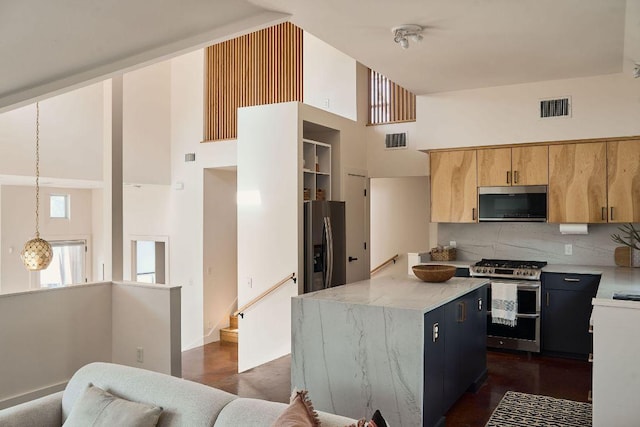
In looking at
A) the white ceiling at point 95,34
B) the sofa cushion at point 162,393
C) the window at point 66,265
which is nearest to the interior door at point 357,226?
the white ceiling at point 95,34

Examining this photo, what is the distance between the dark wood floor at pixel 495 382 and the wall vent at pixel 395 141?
287 centimetres

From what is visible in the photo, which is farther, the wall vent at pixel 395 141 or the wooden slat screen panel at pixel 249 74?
the wooden slat screen panel at pixel 249 74

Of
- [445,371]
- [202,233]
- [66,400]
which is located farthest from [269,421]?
[202,233]

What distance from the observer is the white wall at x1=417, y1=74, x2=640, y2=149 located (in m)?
5.09

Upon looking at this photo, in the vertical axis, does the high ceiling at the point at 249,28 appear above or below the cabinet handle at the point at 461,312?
above

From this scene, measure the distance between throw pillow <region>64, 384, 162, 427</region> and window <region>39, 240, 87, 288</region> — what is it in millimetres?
8390

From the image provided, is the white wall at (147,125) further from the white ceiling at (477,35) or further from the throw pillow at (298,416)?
the throw pillow at (298,416)

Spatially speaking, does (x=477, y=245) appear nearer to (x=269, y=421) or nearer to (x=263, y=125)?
(x=263, y=125)

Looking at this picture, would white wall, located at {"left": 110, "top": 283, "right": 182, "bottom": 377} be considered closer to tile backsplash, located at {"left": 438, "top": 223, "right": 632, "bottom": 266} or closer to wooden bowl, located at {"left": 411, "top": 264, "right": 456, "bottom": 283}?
wooden bowl, located at {"left": 411, "top": 264, "right": 456, "bottom": 283}

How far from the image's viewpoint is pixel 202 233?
27.2 ft

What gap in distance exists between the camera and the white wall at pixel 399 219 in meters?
8.20

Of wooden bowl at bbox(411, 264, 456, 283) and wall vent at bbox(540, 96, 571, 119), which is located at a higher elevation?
wall vent at bbox(540, 96, 571, 119)

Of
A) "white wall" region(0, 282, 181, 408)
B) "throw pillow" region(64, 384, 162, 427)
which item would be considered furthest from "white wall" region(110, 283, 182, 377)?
"throw pillow" region(64, 384, 162, 427)

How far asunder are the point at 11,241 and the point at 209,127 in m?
4.04
